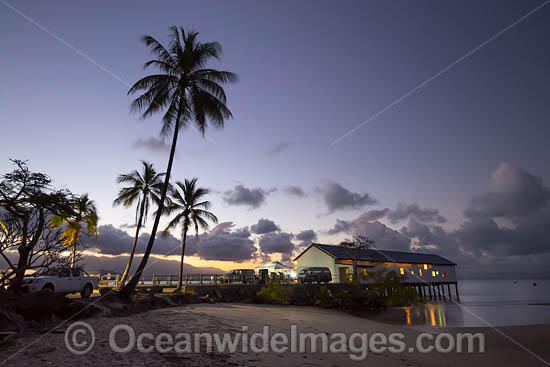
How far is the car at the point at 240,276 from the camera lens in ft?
119

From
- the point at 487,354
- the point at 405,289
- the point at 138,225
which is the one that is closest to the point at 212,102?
the point at 138,225

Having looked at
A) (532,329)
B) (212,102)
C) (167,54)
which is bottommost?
(532,329)

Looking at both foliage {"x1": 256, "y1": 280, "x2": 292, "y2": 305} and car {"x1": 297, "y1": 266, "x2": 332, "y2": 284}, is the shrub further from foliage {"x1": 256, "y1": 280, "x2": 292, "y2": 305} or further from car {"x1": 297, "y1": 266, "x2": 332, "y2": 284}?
foliage {"x1": 256, "y1": 280, "x2": 292, "y2": 305}

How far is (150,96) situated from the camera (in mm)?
20547

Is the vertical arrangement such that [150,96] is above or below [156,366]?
above

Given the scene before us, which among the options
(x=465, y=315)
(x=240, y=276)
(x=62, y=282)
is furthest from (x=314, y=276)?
(x=62, y=282)

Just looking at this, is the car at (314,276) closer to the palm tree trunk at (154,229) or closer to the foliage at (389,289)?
the foliage at (389,289)

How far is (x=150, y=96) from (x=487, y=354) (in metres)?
22.0

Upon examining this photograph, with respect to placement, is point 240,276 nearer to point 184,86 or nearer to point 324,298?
point 324,298

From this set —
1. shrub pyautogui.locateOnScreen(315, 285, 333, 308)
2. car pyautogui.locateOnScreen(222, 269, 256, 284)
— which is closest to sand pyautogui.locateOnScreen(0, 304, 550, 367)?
shrub pyautogui.locateOnScreen(315, 285, 333, 308)

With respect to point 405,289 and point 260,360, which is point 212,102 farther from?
point 405,289

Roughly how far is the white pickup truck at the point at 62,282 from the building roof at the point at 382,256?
101 ft

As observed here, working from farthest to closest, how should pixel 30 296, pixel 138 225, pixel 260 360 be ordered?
1. pixel 138 225
2. pixel 30 296
3. pixel 260 360

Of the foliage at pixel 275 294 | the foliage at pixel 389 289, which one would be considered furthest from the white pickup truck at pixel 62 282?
the foliage at pixel 389 289
